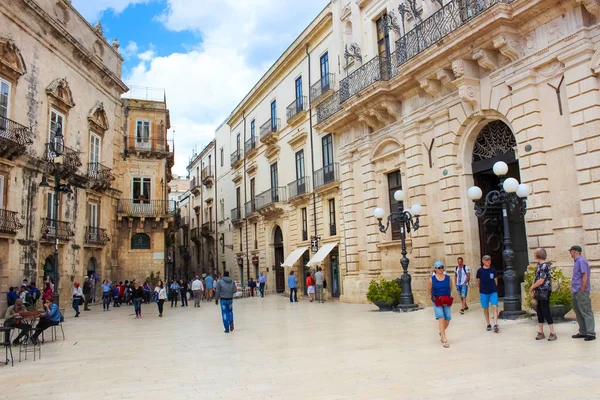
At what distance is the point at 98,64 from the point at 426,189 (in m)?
18.1

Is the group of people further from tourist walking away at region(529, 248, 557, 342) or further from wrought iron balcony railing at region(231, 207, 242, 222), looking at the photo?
wrought iron balcony railing at region(231, 207, 242, 222)

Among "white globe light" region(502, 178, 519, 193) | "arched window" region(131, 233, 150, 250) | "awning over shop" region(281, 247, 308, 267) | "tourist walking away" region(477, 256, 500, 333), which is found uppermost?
"arched window" region(131, 233, 150, 250)

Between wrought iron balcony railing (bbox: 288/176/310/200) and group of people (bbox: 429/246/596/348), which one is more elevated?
wrought iron balcony railing (bbox: 288/176/310/200)

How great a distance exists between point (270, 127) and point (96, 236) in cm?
1140

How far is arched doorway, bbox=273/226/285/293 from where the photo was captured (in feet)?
98.0

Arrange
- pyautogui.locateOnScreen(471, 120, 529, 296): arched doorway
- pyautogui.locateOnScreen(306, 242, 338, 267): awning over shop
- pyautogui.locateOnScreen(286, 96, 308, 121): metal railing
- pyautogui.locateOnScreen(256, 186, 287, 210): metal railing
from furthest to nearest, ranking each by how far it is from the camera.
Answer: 1. pyautogui.locateOnScreen(256, 186, 287, 210): metal railing
2. pyautogui.locateOnScreen(286, 96, 308, 121): metal railing
3. pyautogui.locateOnScreen(306, 242, 338, 267): awning over shop
4. pyautogui.locateOnScreen(471, 120, 529, 296): arched doorway

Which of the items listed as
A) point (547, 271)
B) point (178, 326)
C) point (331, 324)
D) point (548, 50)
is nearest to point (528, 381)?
point (547, 271)

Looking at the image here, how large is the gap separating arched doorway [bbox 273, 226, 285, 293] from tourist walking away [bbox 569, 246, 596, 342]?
73.0 feet

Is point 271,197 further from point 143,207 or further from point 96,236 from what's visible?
point 96,236

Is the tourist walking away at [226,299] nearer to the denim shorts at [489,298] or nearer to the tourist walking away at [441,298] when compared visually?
the tourist walking away at [441,298]

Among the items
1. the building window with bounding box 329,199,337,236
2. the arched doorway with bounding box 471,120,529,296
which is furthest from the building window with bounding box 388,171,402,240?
the building window with bounding box 329,199,337,236

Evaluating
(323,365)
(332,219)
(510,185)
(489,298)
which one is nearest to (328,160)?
(332,219)

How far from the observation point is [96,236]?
995 inches

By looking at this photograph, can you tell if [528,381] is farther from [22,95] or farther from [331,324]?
[22,95]
